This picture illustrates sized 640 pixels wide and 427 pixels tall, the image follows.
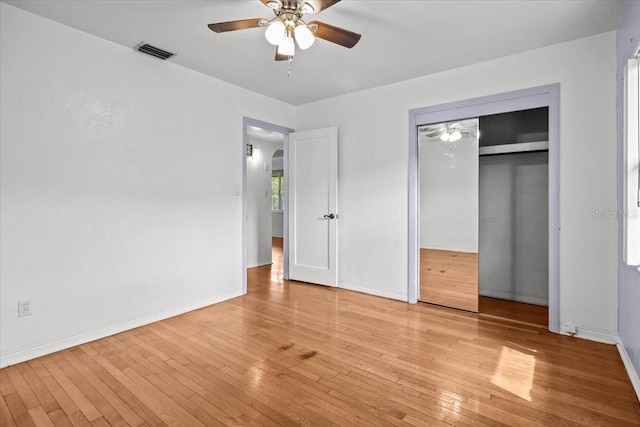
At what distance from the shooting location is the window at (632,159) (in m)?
2.15

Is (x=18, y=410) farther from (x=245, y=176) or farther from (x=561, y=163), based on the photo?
(x=561, y=163)

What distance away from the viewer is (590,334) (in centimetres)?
288

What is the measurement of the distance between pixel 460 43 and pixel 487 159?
162 centimetres

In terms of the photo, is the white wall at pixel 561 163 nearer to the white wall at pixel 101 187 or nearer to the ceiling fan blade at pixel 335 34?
the ceiling fan blade at pixel 335 34

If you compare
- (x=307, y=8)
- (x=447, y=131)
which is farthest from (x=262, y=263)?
(x=307, y=8)

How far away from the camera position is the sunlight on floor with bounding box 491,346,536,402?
2113 mm

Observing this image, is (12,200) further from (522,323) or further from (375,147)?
(522,323)

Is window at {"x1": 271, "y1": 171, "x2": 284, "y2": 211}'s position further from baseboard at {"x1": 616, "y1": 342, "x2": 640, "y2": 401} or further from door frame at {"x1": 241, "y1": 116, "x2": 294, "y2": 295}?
baseboard at {"x1": 616, "y1": 342, "x2": 640, "y2": 401}

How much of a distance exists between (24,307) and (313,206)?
10.6ft

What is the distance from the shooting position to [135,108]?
318cm

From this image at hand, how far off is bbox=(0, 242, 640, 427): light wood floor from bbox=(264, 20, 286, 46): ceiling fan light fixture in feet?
7.45

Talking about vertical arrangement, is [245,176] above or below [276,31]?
below

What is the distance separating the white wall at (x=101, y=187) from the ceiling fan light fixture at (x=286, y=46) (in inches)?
66.4

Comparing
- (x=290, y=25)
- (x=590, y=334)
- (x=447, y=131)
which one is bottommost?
(x=590, y=334)
